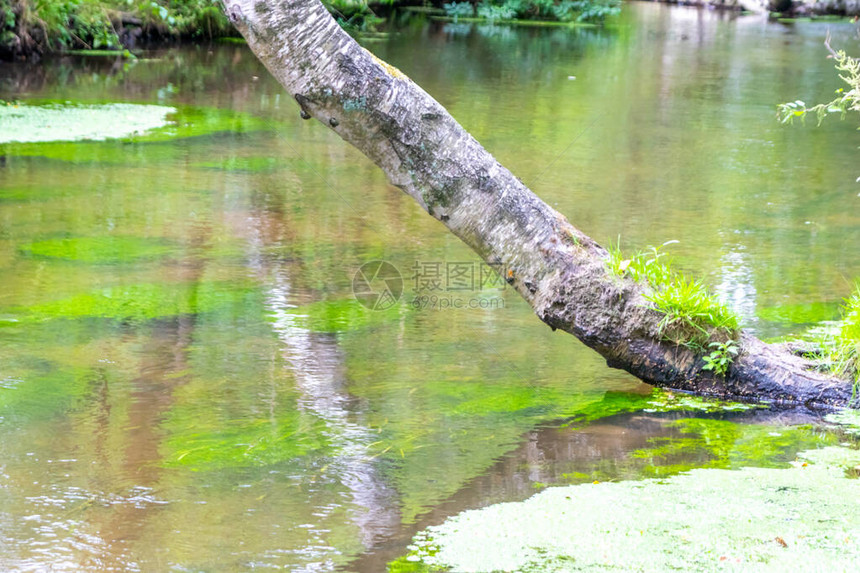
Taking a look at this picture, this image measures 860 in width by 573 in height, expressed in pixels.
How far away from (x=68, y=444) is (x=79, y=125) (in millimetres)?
6602

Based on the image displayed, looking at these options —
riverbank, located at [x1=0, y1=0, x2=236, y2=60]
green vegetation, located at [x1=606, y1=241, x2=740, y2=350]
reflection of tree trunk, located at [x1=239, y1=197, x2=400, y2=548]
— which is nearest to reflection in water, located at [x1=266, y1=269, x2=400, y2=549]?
reflection of tree trunk, located at [x1=239, y1=197, x2=400, y2=548]

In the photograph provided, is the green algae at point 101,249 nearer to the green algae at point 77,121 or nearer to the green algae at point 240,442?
the green algae at point 240,442

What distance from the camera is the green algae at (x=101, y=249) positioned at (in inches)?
223

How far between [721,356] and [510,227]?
40.2 inches

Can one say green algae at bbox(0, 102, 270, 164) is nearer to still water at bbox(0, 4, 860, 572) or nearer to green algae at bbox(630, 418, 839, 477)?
still water at bbox(0, 4, 860, 572)

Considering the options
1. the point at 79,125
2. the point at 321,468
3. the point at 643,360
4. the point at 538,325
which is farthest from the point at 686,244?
the point at 79,125

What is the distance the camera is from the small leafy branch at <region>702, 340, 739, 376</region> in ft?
13.3

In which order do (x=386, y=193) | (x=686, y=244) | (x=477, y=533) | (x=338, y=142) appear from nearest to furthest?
(x=477, y=533), (x=686, y=244), (x=386, y=193), (x=338, y=142)

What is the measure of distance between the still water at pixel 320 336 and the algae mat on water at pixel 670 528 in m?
0.14

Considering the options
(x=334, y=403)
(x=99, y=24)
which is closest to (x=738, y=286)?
(x=334, y=403)

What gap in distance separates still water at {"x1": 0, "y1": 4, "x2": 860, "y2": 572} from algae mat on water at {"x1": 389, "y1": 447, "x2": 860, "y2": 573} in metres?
0.14

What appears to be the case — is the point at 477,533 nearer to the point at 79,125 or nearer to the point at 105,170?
the point at 105,170

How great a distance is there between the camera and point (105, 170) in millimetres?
7730

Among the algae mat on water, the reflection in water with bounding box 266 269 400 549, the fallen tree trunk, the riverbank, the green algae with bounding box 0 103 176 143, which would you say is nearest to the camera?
the algae mat on water
